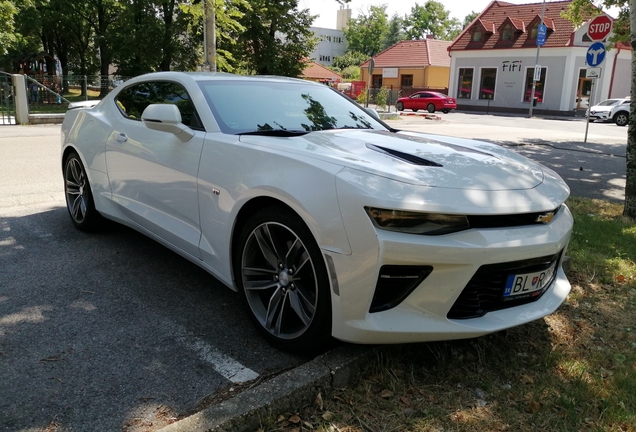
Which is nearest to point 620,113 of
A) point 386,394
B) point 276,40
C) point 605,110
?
point 605,110

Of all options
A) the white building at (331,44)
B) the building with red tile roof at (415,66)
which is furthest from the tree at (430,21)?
the building with red tile roof at (415,66)

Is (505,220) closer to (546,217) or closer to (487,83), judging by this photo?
(546,217)

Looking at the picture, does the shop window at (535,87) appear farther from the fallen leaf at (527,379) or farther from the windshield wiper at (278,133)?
the fallen leaf at (527,379)

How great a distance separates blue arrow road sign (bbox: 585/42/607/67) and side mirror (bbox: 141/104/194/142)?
14366 millimetres

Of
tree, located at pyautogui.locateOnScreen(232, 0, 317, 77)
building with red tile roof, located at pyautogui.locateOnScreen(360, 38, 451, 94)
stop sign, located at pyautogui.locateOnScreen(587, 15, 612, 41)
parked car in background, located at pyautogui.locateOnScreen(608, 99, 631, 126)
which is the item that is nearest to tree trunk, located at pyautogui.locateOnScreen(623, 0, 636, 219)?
stop sign, located at pyautogui.locateOnScreen(587, 15, 612, 41)

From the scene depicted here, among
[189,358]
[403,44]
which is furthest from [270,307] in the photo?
[403,44]

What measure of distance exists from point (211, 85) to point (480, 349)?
98.3 inches

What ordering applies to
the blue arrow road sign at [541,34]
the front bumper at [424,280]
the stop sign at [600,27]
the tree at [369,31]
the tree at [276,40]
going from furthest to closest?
the tree at [369,31] < the blue arrow road sign at [541,34] < the tree at [276,40] < the stop sign at [600,27] < the front bumper at [424,280]

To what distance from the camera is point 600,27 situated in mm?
13750

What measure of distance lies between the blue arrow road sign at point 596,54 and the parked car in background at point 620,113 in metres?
14.0

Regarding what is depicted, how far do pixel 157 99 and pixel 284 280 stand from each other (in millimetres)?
2115

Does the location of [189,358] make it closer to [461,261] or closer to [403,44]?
[461,261]

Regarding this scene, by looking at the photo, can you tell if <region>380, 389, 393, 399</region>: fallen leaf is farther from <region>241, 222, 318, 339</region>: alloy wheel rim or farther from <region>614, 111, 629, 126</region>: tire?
<region>614, 111, 629, 126</region>: tire

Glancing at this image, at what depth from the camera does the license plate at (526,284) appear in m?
2.68
